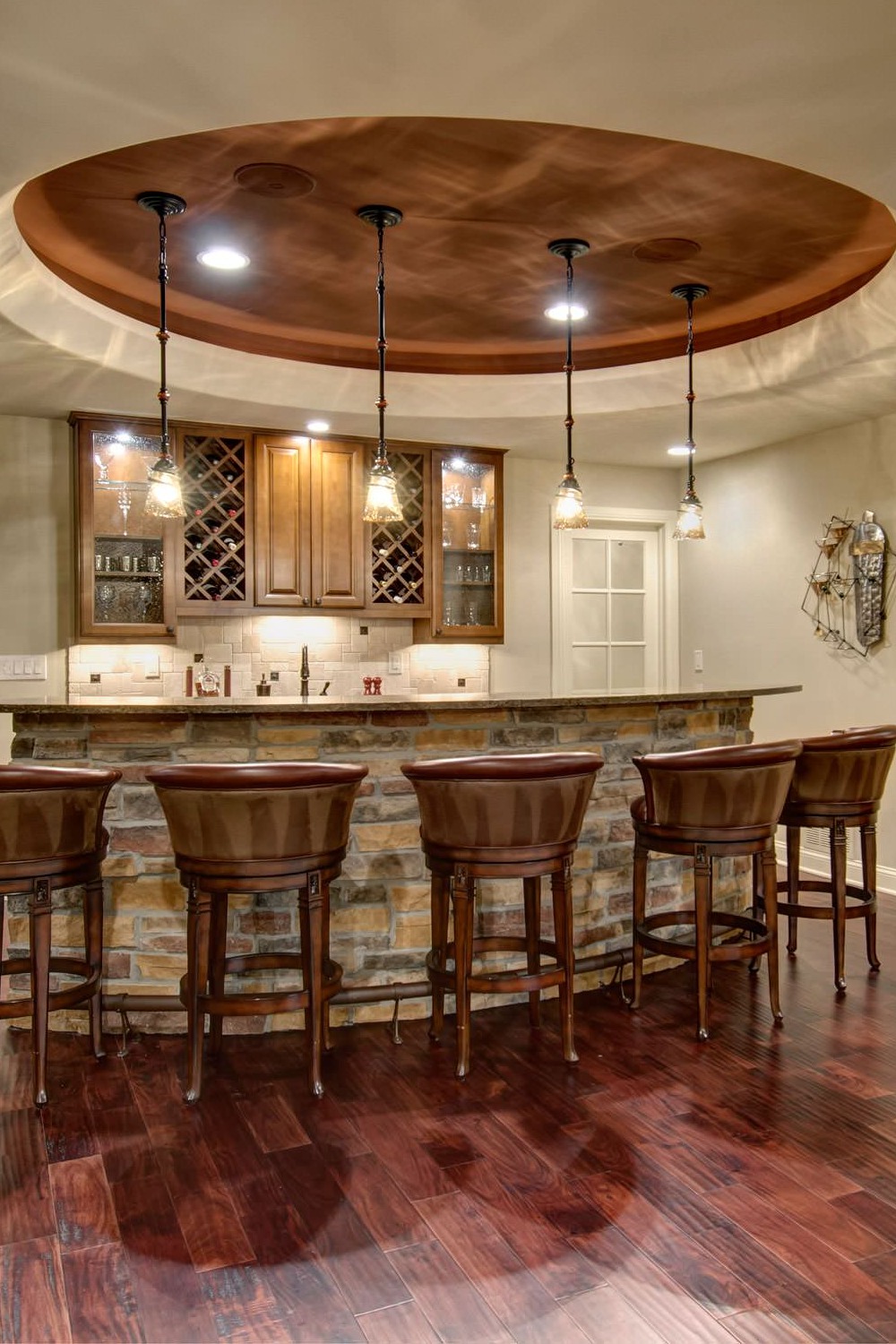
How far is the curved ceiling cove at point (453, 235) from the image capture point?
291cm

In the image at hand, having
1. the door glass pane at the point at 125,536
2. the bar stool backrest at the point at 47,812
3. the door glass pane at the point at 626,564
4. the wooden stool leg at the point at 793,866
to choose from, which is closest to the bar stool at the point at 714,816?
the wooden stool leg at the point at 793,866

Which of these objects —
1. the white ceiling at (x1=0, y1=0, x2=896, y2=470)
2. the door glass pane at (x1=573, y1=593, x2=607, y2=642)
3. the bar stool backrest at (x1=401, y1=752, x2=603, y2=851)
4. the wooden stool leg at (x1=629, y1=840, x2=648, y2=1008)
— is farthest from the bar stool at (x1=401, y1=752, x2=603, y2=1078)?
the door glass pane at (x1=573, y1=593, x2=607, y2=642)

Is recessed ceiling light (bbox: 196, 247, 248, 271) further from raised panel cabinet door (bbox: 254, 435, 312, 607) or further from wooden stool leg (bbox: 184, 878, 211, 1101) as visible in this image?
wooden stool leg (bbox: 184, 878, 211, 1101)

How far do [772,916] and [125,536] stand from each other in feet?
11.8

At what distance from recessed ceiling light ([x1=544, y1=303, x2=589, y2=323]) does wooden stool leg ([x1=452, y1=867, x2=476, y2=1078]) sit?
2.67 m

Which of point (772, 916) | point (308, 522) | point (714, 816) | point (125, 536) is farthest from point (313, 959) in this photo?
point (308, 522)

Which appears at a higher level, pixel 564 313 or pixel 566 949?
pixel 564 313

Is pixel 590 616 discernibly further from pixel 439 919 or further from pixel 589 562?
pixel 439 919

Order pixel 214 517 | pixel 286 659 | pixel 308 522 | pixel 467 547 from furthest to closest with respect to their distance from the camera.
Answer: pixel 467 547
pixel 286 659
pixel 308 522
pixel 214 517

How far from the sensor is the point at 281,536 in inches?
207

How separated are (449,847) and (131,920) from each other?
113 cm

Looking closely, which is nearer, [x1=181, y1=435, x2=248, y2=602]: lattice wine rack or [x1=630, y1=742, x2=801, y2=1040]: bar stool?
[x1=630, y1=742, x2=801, y2=1040]: bar stool

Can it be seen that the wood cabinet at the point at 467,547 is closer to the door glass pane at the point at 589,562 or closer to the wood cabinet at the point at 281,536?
the wood cabinet at the point at 281,536

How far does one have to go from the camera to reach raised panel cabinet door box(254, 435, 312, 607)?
17.0 feet
